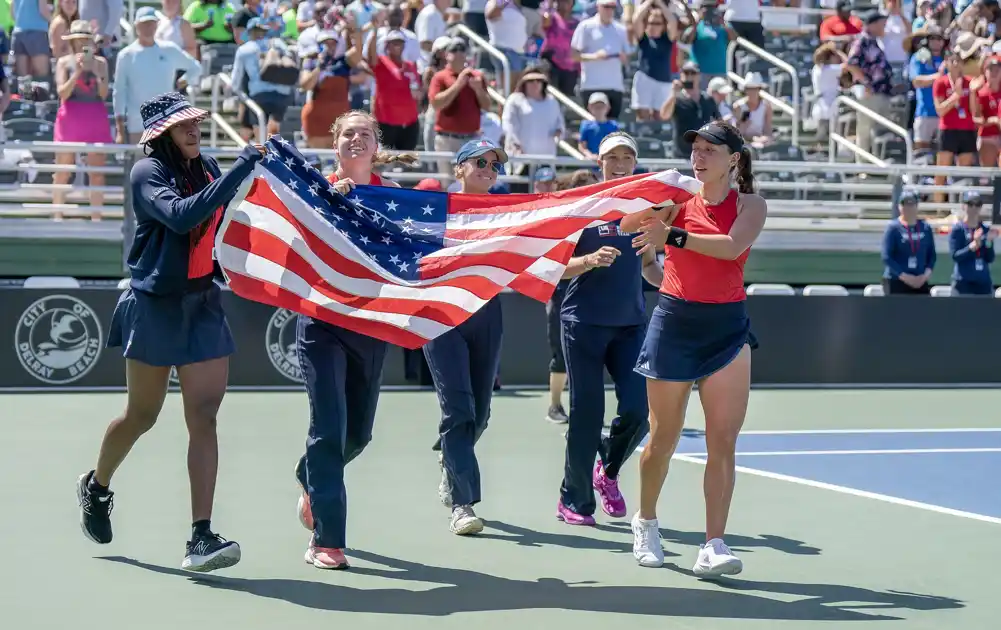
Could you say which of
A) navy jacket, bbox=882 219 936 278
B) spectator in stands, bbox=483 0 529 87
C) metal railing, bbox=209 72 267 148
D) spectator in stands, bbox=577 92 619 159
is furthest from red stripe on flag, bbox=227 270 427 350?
spectator in stands, bbox=483 0 529 87

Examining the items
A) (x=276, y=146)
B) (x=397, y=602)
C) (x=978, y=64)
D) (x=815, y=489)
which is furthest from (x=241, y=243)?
(x=978, y=64)

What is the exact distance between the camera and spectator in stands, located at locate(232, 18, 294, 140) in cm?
1819

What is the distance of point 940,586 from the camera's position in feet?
24.7

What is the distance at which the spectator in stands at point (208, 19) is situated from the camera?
20.6 m

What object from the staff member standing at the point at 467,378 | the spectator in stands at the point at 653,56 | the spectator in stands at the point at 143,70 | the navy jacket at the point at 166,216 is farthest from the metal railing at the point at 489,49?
the navy jacket at the point at 166,216

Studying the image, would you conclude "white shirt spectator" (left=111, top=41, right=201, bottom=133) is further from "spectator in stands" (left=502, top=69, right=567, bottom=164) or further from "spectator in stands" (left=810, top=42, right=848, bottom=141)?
"spectator in stands" (left=810, top=42, right=848, bottom=141)

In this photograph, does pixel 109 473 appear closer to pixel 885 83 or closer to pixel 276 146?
pixel 276 146

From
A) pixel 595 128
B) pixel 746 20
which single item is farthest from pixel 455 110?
pixel 746 20

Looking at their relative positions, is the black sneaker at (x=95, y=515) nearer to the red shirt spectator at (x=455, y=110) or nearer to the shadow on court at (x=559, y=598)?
the shadow on court at (x=559, y=598)

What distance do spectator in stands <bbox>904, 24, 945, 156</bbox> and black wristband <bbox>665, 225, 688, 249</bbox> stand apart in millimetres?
14849

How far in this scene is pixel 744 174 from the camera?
25.3 feet

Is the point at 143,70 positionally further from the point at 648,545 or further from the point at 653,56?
the point at 648,545

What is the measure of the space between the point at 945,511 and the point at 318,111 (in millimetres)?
9406

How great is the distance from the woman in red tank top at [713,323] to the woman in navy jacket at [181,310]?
2010 mm
